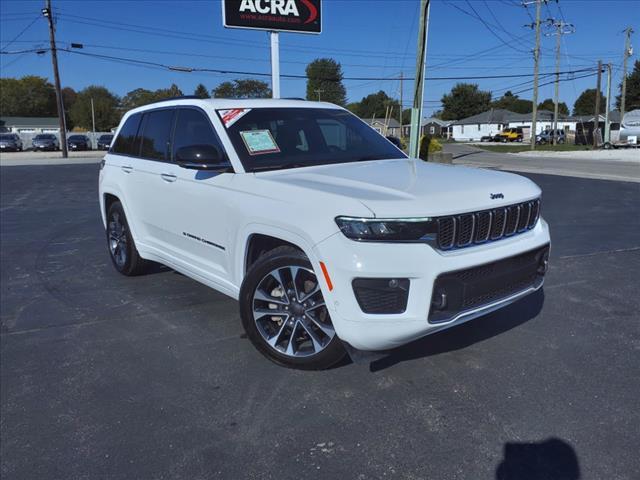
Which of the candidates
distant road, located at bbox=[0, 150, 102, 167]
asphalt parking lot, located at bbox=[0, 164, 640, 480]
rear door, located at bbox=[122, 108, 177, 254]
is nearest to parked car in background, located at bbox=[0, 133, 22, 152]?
distant road, located at bbox=[0, 150, 102, 167]

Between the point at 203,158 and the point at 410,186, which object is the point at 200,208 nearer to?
the point at 203,158

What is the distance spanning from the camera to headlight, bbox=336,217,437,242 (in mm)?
2859

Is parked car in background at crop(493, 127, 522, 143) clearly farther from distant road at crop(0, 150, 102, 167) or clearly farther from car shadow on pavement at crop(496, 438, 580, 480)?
car shadow on pavement at crop(496, 438, 580, 480)

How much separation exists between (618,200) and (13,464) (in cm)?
1202

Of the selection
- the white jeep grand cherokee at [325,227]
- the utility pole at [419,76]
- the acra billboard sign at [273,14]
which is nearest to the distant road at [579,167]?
the utility pole at [419,76]

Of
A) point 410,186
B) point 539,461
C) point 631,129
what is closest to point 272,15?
point 410,186

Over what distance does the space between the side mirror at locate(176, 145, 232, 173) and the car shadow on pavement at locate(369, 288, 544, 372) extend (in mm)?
1745

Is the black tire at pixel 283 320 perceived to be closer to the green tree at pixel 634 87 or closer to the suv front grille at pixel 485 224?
Answer: the suv front grille at pixel 485 224

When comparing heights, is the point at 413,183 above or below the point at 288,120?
below

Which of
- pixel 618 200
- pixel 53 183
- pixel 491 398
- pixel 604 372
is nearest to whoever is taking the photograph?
pixel 491 398

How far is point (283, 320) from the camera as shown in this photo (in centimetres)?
349

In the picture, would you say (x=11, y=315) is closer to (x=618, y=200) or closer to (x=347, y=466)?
(x=347, y=466)

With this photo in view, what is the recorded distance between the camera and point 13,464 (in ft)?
8.65

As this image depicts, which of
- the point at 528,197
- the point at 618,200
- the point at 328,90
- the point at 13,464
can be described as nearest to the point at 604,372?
the point at 528,197
